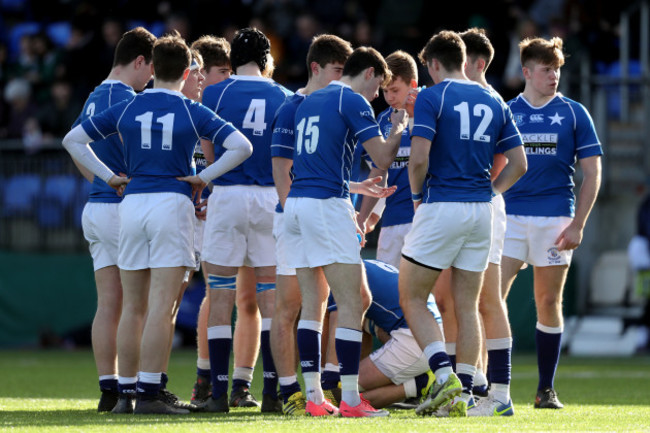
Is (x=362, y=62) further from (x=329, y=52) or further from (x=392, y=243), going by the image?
(x=392, y=243)

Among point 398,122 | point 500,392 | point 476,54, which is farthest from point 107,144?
point 500,392

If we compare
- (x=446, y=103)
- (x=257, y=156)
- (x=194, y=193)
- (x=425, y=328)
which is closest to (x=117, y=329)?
(x=194, y=193)

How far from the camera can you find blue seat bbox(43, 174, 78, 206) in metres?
16.4

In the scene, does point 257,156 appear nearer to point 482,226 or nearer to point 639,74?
point 482,226

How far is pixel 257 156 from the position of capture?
796 centimetres

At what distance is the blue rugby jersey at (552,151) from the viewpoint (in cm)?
829

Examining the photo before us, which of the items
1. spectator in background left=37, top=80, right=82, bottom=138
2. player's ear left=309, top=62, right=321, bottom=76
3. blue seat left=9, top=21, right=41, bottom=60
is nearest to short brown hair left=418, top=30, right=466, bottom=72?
player's ear left=309, top=62, right=321, bottom=76

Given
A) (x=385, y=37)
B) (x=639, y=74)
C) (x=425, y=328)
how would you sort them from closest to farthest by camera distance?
(x=425, y=328) < (x=639, y=74) < (x=385, y=37)

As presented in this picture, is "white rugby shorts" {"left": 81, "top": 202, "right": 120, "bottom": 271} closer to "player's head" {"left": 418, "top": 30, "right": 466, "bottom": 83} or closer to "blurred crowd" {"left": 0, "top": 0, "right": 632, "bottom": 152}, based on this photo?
"player's head" {"left": 418, "top": 30, "right": 466, "bottom": 83}

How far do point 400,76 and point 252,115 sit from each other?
1.18 metres

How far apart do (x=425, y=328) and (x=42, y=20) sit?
50.8 feet

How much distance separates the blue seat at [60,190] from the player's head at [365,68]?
9826 mm

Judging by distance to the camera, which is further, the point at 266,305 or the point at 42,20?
the point at 42,20

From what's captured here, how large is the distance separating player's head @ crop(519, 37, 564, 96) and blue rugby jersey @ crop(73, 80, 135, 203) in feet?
9.49
